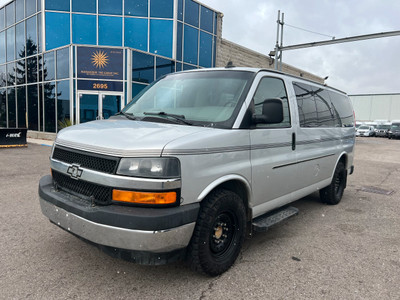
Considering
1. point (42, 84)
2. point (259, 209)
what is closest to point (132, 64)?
point (42, 84)

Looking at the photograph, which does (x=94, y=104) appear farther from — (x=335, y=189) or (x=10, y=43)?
(x=335, y=189)

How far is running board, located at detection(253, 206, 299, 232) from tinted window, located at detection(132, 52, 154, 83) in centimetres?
1432

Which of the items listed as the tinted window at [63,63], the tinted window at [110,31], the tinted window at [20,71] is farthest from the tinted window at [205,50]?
the tinted window at [20,71]

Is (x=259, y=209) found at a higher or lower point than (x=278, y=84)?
lower

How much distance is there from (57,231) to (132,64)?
13826mm

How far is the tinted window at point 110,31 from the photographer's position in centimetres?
1898

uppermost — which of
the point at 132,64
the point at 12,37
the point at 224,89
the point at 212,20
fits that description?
the point at 212,20

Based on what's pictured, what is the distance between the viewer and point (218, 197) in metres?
2.88

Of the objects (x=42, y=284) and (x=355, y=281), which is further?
(x=355, y=281)

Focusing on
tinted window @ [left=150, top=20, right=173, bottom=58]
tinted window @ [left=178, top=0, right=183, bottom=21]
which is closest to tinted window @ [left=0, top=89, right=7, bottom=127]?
tinted window @ [left=150, top=20, right=173, bottom=58]

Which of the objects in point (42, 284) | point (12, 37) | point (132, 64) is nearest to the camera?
point (42, 284)

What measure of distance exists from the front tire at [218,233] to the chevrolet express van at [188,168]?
1 cm

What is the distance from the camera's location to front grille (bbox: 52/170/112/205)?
8.59 feet

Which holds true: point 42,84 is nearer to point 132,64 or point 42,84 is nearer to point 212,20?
point 132,64
